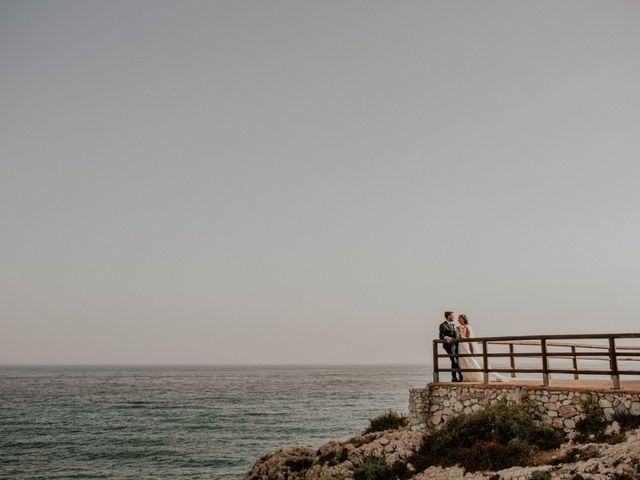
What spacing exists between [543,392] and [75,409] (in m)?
60.4

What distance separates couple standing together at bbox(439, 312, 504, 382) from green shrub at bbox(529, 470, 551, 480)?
597 cm

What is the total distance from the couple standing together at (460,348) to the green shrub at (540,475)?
5.97m

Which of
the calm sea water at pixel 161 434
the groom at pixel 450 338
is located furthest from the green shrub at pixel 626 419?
the calm sea water at pixel 161 434

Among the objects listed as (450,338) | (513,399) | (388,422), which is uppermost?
(450,338)

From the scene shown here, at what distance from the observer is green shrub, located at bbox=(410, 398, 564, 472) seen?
14.6 metres

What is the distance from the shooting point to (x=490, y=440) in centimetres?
1557

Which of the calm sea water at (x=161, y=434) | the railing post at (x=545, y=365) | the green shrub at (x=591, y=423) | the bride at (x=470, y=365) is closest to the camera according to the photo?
the green shrub at (x=591, y=423)

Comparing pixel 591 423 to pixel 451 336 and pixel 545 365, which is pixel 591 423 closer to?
pixel 545 365

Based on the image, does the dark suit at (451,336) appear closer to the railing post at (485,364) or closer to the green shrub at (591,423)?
the railing post at (485,364)

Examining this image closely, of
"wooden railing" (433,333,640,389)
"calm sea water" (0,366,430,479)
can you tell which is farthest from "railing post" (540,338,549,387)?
"calm sea water" (0,366,430,479)

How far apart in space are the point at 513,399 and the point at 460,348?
2.69 m

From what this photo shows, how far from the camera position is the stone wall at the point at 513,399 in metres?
14.7

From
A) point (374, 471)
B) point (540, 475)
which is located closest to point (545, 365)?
point (540, 475)

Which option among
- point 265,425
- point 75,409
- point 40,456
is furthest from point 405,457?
point 75,409
